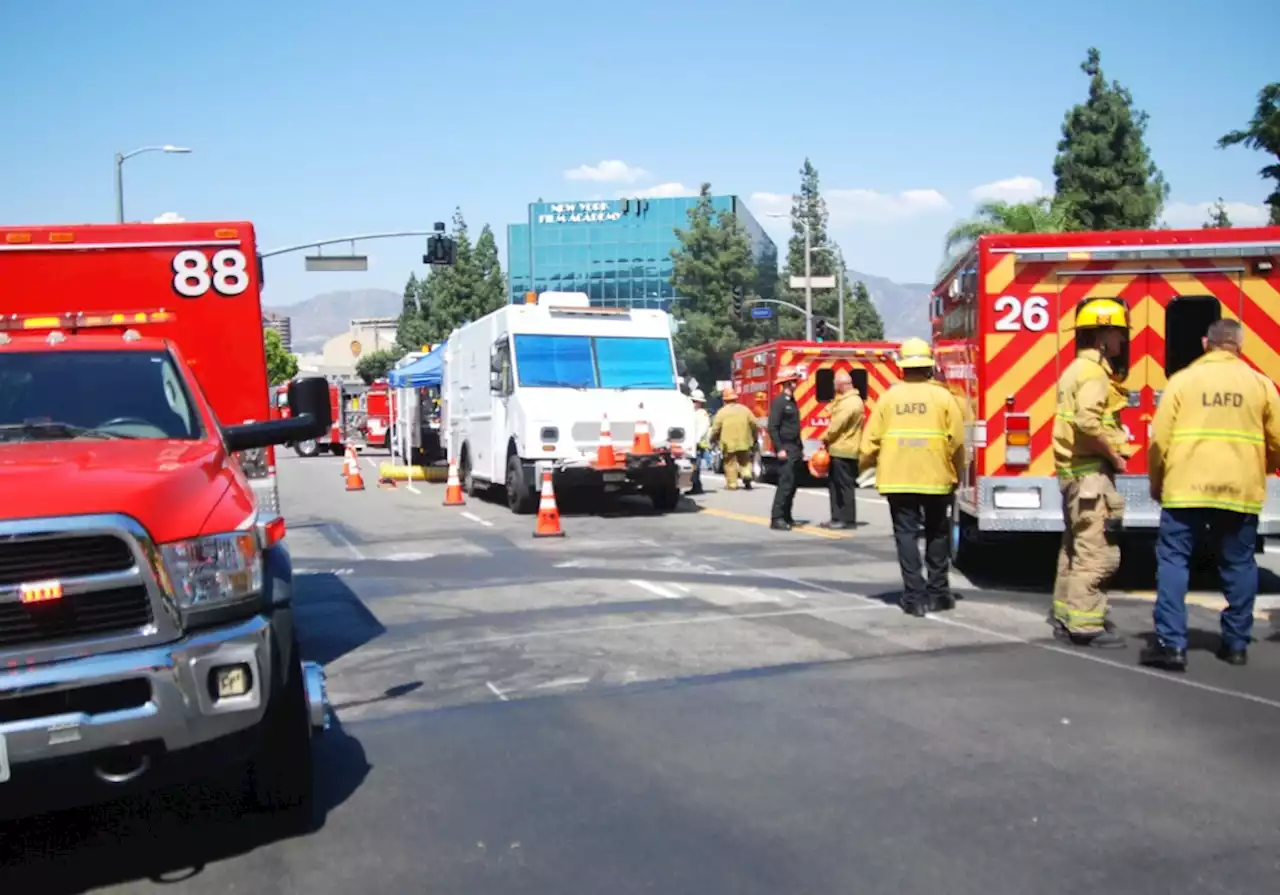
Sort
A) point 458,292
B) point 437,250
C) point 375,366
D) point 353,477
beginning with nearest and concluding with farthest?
point 353,477
point 437,250
point 458,292
point 375,366

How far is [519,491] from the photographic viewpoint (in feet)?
57.1

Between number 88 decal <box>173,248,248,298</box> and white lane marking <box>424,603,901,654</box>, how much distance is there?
3040 millimetres

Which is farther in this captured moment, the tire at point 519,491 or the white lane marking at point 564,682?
the tire at point 519,491

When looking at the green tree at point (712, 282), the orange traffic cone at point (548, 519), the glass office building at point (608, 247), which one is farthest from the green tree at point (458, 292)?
the orange traffic cone at point (548, 519)

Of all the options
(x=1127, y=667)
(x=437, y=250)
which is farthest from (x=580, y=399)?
(x=437, y=250)

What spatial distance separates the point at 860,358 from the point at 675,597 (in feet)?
47.4

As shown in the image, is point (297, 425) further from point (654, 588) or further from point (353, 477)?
point (353, 477)

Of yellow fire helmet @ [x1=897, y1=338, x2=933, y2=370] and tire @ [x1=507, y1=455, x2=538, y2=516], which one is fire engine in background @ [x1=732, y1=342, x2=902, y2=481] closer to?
tire @ [x1=507, y1=455, x2=538, y2=516]

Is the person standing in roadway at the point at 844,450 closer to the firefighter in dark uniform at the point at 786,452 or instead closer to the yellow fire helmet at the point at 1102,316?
the firefighter in dark uniform at the point at 786,452

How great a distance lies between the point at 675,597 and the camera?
32.2 feet

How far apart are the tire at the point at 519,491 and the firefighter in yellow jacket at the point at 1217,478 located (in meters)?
11.1

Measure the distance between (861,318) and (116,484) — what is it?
8031 centimetres

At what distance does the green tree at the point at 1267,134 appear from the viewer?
29.2 m

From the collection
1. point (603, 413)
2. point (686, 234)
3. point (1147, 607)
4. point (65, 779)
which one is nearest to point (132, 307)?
point (65, 779)
